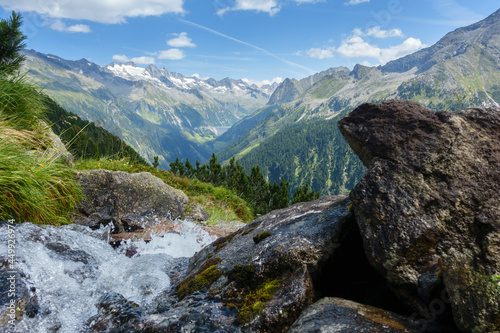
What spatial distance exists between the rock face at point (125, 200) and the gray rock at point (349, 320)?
810 cm

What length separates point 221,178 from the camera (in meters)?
25.2

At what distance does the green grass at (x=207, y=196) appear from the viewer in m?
14.0

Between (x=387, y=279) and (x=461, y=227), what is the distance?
1288 millimetres

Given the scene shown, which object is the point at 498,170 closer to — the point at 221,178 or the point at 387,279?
the point at 387,279

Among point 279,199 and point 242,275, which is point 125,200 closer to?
point 242,275

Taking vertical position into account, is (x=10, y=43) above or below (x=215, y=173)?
above

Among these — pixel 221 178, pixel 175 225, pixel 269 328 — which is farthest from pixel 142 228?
pixel 221 178

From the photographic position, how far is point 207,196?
1712 cm

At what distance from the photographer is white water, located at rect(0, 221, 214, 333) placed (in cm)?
410

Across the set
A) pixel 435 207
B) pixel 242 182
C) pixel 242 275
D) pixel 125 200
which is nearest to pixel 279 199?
pixel 242 182

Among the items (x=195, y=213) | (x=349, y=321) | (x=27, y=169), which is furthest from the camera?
(x=195, y=213)

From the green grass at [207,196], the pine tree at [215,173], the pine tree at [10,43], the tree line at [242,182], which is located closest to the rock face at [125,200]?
the green grass at [207,196]

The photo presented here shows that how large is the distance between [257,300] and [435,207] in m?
3.02

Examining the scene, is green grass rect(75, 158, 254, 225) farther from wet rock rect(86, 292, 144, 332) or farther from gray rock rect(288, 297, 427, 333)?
gray rock rect(288, 297, 427, 333)
